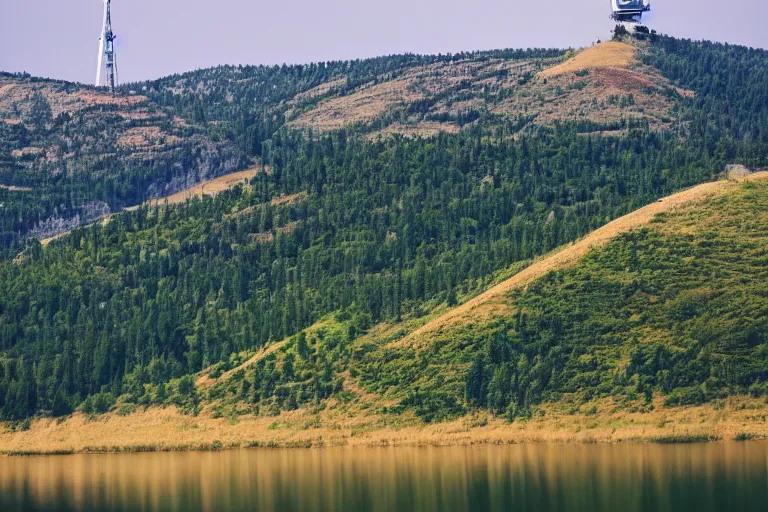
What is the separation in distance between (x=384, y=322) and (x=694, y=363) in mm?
41962

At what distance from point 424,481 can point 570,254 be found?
175ft

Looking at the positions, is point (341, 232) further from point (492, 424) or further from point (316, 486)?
point (316, 486)

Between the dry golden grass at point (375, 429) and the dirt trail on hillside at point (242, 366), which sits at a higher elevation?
the dirt trail on hillside at point (242, 366)

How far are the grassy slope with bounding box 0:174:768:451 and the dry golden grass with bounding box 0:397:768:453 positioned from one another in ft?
→ 0.56

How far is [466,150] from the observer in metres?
192

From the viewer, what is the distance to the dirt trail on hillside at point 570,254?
127 meters

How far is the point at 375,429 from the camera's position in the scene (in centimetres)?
11312

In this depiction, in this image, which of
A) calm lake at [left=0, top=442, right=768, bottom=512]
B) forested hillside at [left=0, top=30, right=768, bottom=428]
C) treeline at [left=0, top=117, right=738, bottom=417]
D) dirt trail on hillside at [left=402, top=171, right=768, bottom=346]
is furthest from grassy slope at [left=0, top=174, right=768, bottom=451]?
treeline at [left=0, top=117, right=738, bottom=417]

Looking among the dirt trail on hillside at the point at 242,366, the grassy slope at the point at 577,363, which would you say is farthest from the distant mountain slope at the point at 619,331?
the dirt trail on hillside at the point at 242,366

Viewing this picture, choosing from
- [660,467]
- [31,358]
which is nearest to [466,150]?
[31,358]

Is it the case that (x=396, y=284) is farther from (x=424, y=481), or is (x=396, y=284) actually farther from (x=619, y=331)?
(x=424, y=481)

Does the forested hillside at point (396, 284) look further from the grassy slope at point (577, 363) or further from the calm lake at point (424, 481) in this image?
the calm lake at point (424, 481)

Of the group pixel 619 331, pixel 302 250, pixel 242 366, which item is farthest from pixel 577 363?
pixel 302 250

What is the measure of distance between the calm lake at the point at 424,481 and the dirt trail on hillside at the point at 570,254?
25.4 meters
